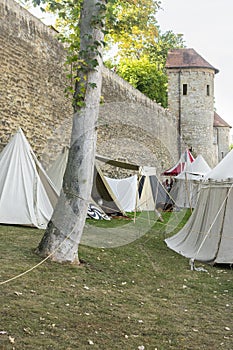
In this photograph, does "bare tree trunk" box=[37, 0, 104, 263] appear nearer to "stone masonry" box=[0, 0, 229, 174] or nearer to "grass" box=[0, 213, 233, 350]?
"grass" box=[0, 213, 233, 350]

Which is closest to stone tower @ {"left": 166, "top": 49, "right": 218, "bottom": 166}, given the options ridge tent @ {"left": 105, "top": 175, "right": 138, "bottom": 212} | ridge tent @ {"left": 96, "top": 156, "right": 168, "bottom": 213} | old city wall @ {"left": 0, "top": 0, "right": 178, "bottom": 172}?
old city wall @ {"left": 0, "top": 0, "right": 178, "bottom": 172}

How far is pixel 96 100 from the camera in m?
4.48

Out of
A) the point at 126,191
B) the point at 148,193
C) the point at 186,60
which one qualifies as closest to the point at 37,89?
the point at 126,191

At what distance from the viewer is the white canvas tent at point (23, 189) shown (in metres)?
6.59

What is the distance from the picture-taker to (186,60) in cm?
2570

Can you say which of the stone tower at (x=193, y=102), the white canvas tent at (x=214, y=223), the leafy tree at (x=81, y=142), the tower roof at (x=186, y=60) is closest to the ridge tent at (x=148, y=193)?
the white canvas tent at (x=214, y=223)

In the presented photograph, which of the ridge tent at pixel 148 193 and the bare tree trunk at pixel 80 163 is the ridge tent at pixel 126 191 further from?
the bare tree trunk at pixel 80 163

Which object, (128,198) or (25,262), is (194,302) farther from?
(128,198)

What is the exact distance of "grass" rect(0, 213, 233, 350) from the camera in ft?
8.70

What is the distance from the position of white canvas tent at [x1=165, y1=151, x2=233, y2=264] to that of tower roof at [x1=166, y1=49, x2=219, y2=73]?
20.1 metres

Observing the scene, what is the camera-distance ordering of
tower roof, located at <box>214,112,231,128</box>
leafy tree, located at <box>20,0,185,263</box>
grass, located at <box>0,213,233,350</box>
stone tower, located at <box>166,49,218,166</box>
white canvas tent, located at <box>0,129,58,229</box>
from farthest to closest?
1. tower roof, located at <box>214,112,231,128</box>
2. stone tower, located at <box>166,49,218,166</box>
3. white canvas tent, located at <box>0,129,58,229</box>
4. leafy tree, located at <box>20,0,185,263</box>
5. grass, located at <box>0,213,233,350</box>

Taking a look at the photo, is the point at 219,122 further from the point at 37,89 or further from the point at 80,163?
the point at 80,163

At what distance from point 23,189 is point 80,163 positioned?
271cm

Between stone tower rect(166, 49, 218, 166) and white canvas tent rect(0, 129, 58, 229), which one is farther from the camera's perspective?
stone tower rect(166, 49, 218, 166)
